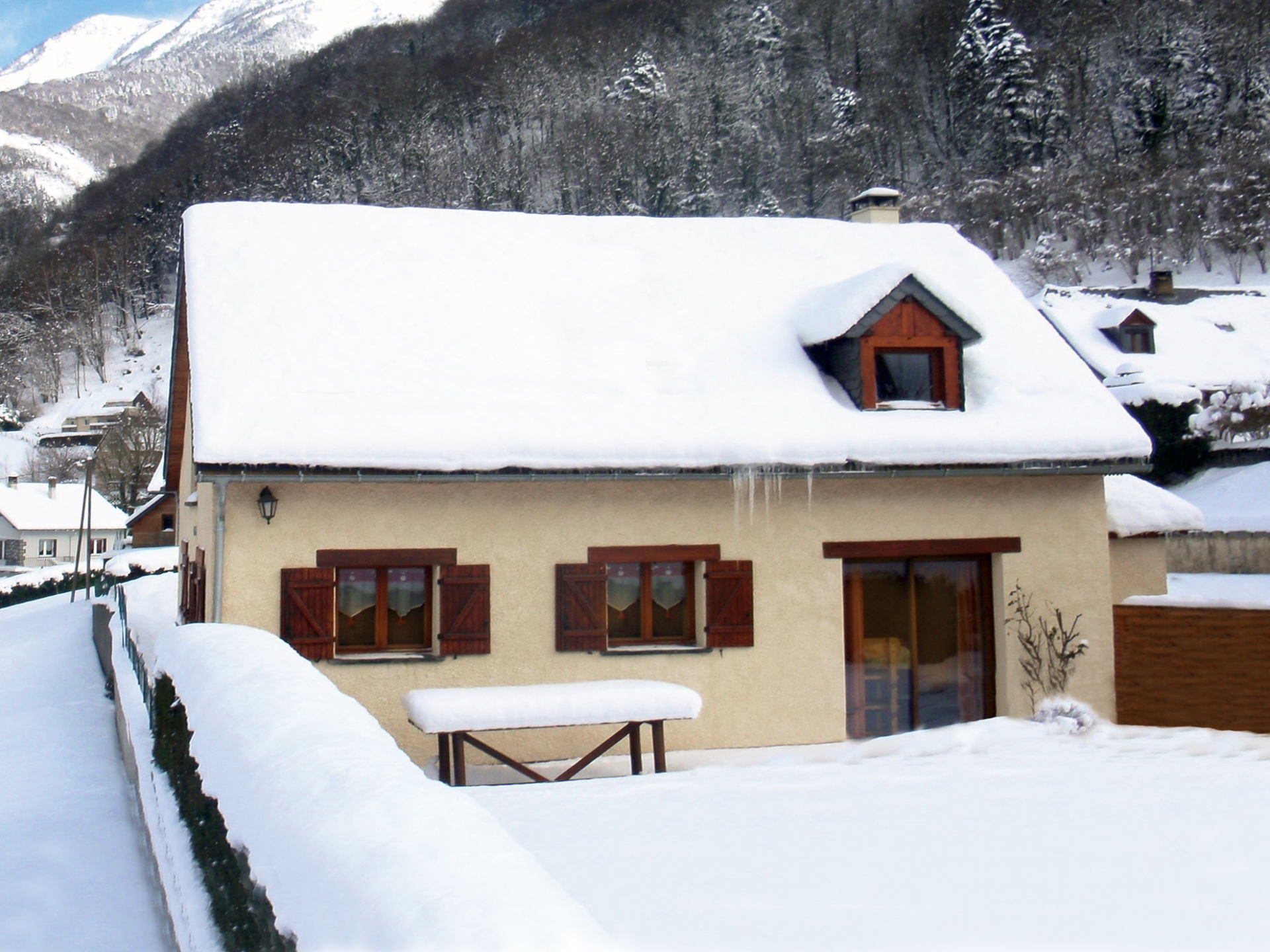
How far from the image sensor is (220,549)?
8844 millimetres

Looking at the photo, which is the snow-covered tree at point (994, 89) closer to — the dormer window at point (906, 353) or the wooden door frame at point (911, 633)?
the dormer window at point (906, 353)

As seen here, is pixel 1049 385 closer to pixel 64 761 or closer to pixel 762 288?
pixel 762 288

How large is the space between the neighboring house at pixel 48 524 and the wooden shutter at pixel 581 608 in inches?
2174

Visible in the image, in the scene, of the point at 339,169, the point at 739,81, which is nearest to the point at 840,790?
the point at 739,81

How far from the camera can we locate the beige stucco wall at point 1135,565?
38.7ft

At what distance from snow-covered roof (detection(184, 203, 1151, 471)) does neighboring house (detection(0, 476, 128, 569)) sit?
5244 centimetres

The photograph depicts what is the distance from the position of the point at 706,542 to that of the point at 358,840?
24.3 ft

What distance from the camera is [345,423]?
9.22 m

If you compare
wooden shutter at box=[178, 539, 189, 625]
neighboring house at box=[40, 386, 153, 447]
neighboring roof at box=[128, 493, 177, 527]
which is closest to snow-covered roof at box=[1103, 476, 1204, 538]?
wooden shutter at box=[178, 539, 189, 625]

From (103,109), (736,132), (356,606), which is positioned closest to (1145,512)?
(356,606)

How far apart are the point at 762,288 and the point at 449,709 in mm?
6642

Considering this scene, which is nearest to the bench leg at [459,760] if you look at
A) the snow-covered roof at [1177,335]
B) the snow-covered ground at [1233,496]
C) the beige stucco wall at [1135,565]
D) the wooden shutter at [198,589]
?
the wooden shutter at [198,589]

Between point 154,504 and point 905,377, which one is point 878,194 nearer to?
point 905,377

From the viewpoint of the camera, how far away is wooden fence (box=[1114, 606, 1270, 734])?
970cm
